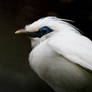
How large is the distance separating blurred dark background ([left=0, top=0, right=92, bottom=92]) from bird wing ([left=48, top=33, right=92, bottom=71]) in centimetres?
78

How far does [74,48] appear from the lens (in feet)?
5.79

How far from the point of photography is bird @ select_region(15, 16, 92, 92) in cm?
174

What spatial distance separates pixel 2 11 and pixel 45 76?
1625mm

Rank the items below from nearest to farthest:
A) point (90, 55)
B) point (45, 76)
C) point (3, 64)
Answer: point (90, 55)
point (45, 76)
point (3, 64)

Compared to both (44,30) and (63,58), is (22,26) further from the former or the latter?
(63,58)

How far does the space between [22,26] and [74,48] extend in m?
1.37

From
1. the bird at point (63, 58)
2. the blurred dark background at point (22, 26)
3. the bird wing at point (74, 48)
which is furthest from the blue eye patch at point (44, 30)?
the blurred dark background at point (22, 26)

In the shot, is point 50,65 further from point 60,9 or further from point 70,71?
point 60,9

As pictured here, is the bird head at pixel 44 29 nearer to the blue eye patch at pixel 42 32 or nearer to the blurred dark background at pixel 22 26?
the blue eye patch at pixel 42 32

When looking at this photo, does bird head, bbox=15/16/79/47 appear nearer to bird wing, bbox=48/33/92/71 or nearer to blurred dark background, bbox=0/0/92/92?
bird wing, bbox=48/33/92/71

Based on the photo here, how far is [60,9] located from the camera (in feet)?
9.97

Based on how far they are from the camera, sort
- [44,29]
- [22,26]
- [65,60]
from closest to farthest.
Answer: [65,60]
[44,29]
[22,26]

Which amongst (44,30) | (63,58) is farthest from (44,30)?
(63,58)

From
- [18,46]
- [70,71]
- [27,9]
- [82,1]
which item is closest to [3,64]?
[18,46]
